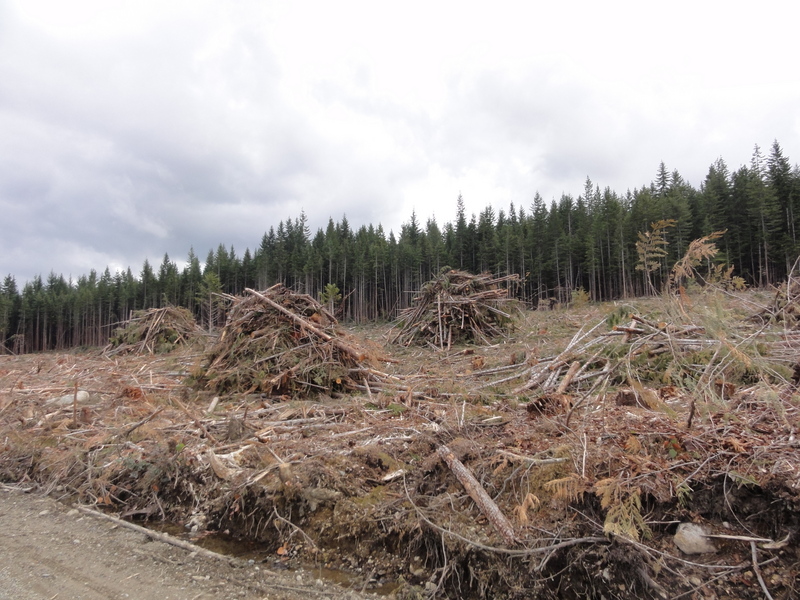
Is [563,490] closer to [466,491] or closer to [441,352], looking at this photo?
[466,491]

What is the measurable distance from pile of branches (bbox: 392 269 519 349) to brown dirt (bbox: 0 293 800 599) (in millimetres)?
6022

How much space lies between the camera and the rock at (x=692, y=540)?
88.4 inches

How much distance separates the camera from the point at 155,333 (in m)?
14.4

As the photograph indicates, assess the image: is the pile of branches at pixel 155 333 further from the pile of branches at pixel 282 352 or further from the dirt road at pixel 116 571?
the dirt road at pixel 116 571

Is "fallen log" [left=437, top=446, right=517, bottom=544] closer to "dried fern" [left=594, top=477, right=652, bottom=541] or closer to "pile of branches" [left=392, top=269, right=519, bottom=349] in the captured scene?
"dried fern" [left=594, top=477, right=652, bottom=541]

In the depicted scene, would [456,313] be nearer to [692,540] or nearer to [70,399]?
[70,399]

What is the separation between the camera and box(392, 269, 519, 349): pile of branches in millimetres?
12219

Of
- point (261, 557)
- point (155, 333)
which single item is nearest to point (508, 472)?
point (261, 557)

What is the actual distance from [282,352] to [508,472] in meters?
5.32

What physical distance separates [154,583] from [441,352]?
334 inches

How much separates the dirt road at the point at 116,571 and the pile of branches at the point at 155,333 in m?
11.0

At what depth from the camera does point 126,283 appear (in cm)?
6588

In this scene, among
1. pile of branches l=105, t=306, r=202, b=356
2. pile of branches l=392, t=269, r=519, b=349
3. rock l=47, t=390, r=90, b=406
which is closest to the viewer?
Answer: rock l=47, t=390, r=90, b=406

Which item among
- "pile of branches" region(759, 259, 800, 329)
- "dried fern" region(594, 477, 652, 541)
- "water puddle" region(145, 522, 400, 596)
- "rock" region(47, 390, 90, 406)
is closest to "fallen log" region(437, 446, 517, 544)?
"dried fern" region(594, 477, 652, 541)
